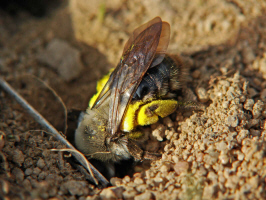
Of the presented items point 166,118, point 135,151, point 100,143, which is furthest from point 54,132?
point 166,118

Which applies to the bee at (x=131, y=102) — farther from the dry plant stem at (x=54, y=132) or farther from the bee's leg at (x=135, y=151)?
the dry plant stem at (x=54, y=132)

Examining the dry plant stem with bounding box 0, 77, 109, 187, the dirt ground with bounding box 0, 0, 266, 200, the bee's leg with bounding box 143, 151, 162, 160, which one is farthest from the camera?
the bee's leg with bounding box 143, 151, 162, 160

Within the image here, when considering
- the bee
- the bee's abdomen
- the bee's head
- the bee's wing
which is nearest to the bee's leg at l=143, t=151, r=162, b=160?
the bee

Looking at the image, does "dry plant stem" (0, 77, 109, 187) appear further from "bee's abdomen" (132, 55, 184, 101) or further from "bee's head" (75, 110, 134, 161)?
"bee's abdomen" (132, 55, 184, 101)

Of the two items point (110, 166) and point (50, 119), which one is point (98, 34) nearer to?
point (50, 119)

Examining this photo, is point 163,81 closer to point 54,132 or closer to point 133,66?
point 133,66


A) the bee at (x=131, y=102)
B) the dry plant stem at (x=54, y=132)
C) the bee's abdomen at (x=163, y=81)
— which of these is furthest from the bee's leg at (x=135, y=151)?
the bee's abdomen at (x=163, y=81)
